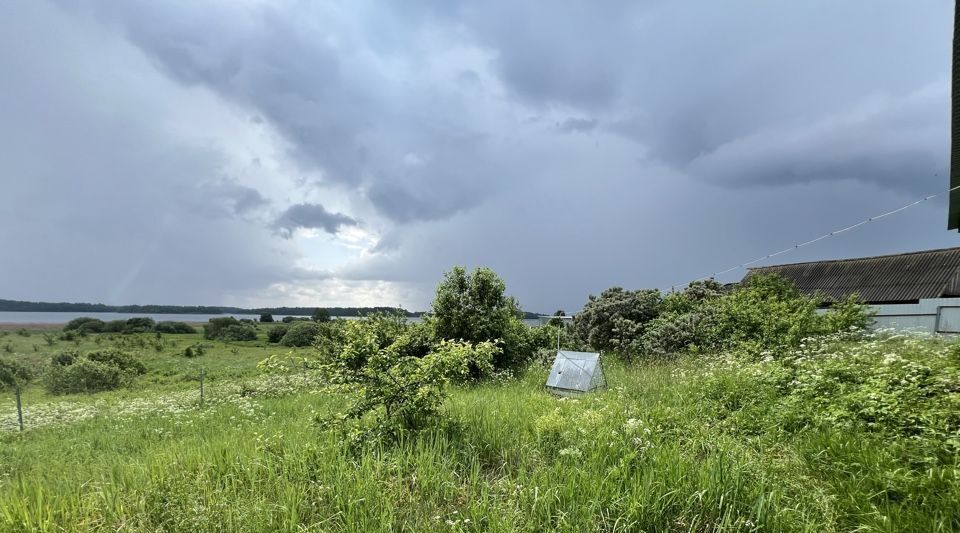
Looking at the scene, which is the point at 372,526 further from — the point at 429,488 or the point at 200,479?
the point at 200,479

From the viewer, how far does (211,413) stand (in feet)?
33.6

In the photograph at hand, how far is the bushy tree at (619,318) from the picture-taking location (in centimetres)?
1473

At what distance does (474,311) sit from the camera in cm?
1362

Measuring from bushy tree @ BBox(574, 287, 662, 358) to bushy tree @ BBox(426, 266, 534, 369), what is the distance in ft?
12.3

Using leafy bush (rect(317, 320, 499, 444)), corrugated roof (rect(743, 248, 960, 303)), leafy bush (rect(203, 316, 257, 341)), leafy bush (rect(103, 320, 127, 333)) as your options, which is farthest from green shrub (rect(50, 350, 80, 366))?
corrugated roof (rect(743, 248, 960, 303))

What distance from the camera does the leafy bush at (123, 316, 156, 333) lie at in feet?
138

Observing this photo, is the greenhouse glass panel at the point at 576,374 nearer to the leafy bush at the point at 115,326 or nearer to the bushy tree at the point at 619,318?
the bushy tree at the point at 619,318

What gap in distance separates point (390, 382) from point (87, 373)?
2853 cm

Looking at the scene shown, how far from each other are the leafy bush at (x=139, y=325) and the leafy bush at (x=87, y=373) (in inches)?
670

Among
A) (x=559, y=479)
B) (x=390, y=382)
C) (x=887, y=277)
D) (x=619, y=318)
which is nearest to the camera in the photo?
(x=559, y=479)

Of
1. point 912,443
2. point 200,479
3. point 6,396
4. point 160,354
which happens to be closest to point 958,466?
point 912,443

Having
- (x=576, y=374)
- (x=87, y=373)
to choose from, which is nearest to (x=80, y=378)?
(x=87, y=373)

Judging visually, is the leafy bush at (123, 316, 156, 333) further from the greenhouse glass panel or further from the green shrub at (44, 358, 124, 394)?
the greenhouse glass panel

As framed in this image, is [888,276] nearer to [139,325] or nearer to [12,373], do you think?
[12,373]
